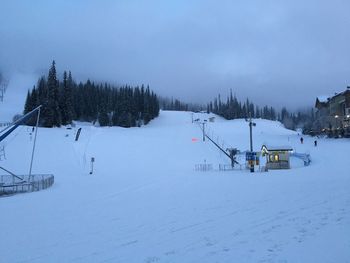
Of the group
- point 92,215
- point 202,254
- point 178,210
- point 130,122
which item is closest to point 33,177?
point 92,215

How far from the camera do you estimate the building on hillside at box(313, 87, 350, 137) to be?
237 feet

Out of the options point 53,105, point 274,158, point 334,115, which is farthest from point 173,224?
point 334,115

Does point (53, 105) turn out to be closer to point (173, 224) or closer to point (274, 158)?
point (274, 158)

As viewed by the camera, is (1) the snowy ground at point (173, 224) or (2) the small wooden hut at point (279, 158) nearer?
(1) the snowy ground at point (173, 224)

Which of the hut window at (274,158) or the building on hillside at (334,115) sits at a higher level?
the building on hillside at (334,115)

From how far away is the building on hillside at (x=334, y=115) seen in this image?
7238cm

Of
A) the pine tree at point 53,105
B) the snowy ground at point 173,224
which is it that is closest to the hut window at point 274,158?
the snowy ground at point 173,224

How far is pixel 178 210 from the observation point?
16031 millimetres

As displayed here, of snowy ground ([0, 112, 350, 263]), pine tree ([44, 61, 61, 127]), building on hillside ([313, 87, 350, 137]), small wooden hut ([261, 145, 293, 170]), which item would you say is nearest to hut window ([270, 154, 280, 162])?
small wooden hut ([261, 145, 293, 170])

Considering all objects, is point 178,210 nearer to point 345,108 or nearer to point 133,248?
point 133,248

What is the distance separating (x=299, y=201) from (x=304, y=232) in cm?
A: 600

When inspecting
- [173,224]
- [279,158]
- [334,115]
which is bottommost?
[173,224]

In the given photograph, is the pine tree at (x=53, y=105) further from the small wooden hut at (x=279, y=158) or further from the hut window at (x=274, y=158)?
the hut window at (x=274, y=158)

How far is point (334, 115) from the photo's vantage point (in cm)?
8638
